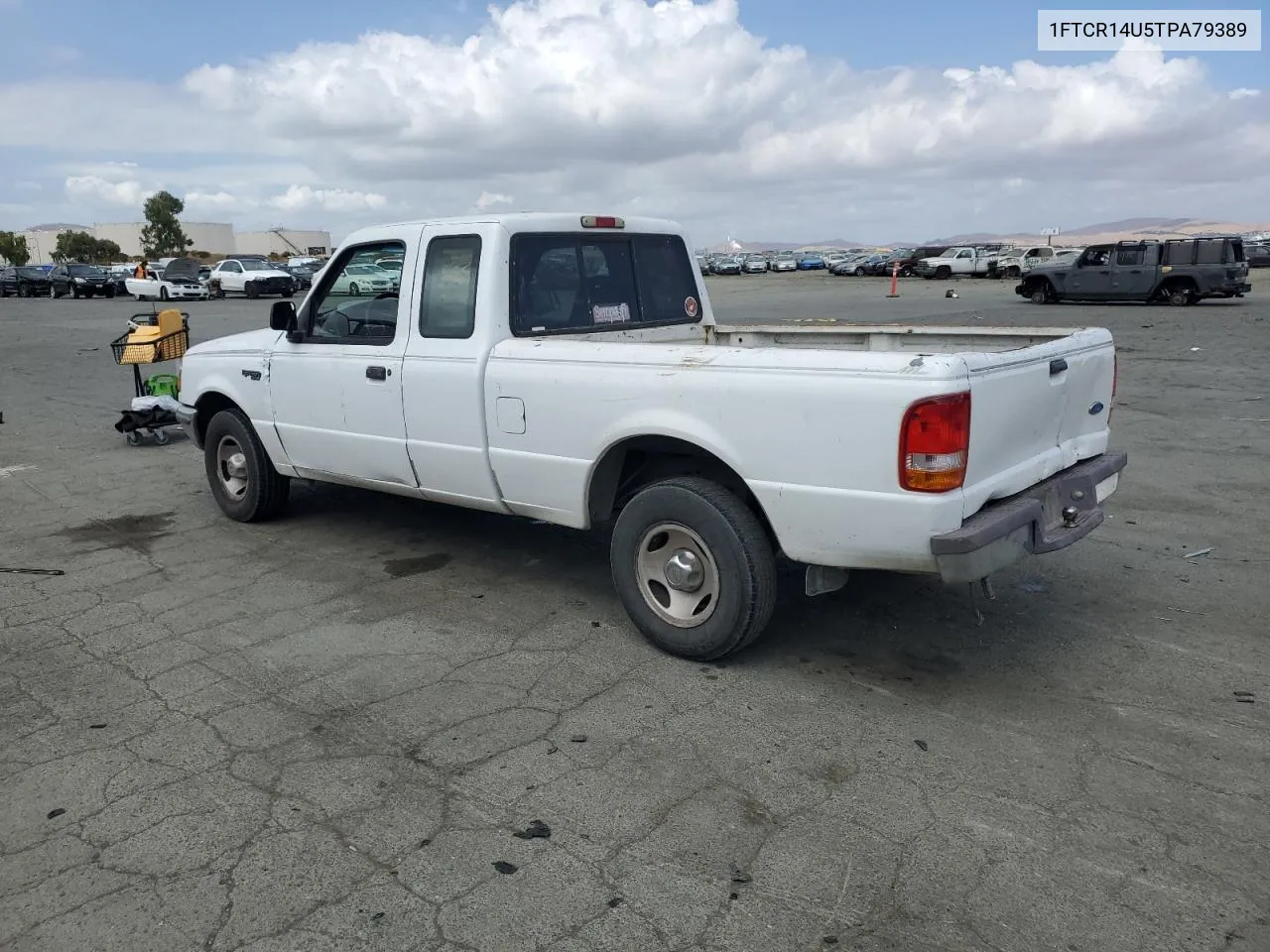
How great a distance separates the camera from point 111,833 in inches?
123

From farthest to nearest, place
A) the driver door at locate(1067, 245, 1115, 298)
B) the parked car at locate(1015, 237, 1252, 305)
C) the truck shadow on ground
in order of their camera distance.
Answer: the driver door at locate(1067, 245, 1115, 298) < the parked car at locate(1015, 237, 1252, 305) < the truck shadow on ground

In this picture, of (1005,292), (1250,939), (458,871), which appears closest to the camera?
(1250,939)

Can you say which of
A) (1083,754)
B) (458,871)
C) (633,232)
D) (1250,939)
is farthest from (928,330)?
(458,871)

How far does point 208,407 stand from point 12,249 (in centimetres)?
13067

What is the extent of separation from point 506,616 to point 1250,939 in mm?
3282

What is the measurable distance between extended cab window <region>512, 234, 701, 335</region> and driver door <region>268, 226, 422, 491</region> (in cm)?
69

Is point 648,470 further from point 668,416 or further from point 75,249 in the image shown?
point 75,249

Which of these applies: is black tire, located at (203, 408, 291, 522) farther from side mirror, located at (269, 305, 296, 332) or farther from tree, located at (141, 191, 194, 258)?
tree, located at (141, 191, 194, 258)

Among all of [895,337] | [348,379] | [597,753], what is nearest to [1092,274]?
[895,337]

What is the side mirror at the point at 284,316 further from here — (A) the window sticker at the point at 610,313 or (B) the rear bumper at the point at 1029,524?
(B) the rear bumper at the point at 1029,524

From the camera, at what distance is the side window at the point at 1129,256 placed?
25109 millimetres

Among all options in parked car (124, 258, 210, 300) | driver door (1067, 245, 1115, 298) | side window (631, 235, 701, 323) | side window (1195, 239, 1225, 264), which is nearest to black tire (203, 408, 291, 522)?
side window (631, 235, 701, 323)

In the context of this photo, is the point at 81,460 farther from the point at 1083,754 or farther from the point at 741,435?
the point at 1083,754

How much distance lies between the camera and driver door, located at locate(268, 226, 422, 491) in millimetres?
5348
